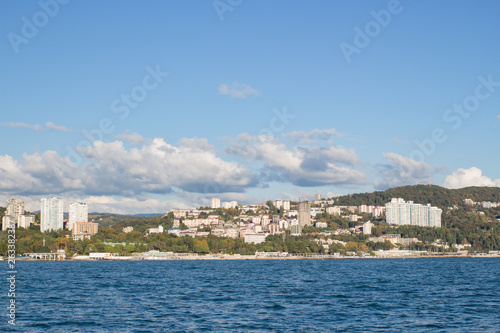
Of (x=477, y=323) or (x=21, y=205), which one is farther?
(x=21, y=205)

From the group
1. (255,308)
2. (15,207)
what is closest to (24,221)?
(15,207)

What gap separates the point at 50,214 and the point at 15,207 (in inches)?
432

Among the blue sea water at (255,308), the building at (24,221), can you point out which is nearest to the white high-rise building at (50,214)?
the building at (24,221)

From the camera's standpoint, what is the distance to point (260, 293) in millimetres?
46625

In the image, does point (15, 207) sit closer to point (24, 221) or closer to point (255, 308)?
point (24, 221)

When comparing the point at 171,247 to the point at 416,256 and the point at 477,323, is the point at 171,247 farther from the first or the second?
the point at 477,323

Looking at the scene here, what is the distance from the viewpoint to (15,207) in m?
184

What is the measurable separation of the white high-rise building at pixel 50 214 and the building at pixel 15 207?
7.55m

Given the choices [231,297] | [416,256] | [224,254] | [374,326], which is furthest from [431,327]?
[416,256]

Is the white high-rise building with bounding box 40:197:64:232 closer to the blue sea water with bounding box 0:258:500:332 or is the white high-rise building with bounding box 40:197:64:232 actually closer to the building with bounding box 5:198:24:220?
the building with bounding box 5:198:24:220

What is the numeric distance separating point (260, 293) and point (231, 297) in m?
4.04

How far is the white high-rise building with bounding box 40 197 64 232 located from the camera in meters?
187

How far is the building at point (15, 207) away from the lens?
180163mm

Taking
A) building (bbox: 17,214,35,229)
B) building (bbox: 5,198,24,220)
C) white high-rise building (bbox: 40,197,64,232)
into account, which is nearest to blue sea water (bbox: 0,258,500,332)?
building (bbox: 5,198,24,220)
